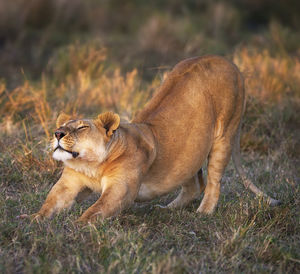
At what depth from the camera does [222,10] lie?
601 inches

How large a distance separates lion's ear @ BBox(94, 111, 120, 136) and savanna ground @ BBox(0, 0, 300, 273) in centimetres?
66

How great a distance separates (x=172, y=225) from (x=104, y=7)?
1221 centimetres

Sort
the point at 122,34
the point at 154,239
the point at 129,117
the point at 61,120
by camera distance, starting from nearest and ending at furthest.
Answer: the point at 154,239
the point at 61,120
the point at 129,117
the point at 122,34

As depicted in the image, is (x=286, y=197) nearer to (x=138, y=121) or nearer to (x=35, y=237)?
(x=138, y=121)

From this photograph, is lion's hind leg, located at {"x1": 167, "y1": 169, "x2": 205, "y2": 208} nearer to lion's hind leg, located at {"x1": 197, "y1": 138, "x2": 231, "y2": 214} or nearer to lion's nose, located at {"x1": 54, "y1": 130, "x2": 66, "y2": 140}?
lion's hind leg, located at {"x1": 197, "y1": 138, "x2": 231, "y2": 214}

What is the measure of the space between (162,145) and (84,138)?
27.9 inches

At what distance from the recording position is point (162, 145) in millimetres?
4086

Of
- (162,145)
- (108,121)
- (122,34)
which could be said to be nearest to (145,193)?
(162,145)

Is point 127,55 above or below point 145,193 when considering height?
below

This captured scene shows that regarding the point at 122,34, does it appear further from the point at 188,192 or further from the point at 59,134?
the point at 59,134

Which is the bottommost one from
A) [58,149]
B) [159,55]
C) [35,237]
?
[159,55]

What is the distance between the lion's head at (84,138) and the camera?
3570 mm

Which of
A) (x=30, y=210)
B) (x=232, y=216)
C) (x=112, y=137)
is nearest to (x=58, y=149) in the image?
(x=112, y=137)

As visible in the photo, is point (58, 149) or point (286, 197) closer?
point (58, 149)
